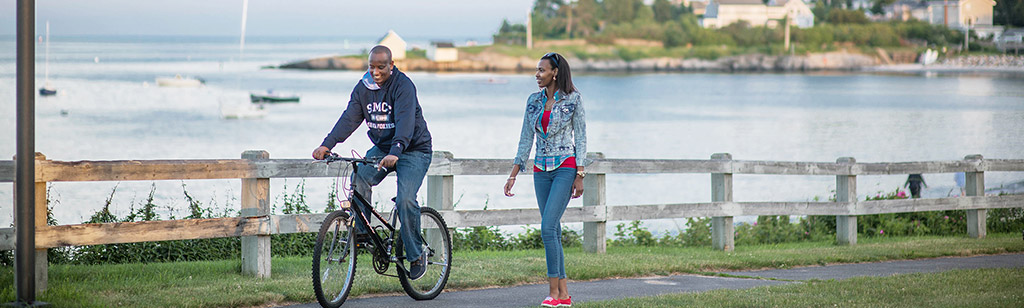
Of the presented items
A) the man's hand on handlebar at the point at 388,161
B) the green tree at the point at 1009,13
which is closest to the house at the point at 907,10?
the green tree at the point at 1009,13

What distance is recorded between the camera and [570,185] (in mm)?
6867

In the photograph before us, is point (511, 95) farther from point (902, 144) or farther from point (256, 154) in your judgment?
point (256, 154)

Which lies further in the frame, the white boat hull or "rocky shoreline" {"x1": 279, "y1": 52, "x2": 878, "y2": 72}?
"rocky shoreline" {"x1": 279, "y1": 52, "x2": 878, "y2": 72}

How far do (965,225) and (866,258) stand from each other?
14.6 ft

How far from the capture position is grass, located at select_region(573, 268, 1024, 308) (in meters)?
7.08

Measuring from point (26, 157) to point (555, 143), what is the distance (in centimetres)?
320

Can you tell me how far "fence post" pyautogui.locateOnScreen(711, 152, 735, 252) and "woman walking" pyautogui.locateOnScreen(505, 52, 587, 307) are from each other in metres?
3.97

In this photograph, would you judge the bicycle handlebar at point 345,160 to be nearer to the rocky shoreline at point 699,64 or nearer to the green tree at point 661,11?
the rocky shoreline at point 699,64

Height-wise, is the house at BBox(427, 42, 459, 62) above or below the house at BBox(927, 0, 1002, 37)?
below

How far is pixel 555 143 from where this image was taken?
22.5 feet

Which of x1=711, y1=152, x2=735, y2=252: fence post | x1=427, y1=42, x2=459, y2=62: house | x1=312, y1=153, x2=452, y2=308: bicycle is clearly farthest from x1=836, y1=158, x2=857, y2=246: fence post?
x1=427, y1=42, x2=459, y2=62: house

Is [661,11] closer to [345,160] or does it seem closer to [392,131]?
[392,131]

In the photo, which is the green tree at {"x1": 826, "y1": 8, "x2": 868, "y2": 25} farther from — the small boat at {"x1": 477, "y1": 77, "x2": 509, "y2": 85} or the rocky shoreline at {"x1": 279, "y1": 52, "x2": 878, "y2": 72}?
the small boat at {"x1": 477, "y1": 77, "x2": 509, "y2": 85}

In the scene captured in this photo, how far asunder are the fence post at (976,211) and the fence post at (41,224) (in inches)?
382
